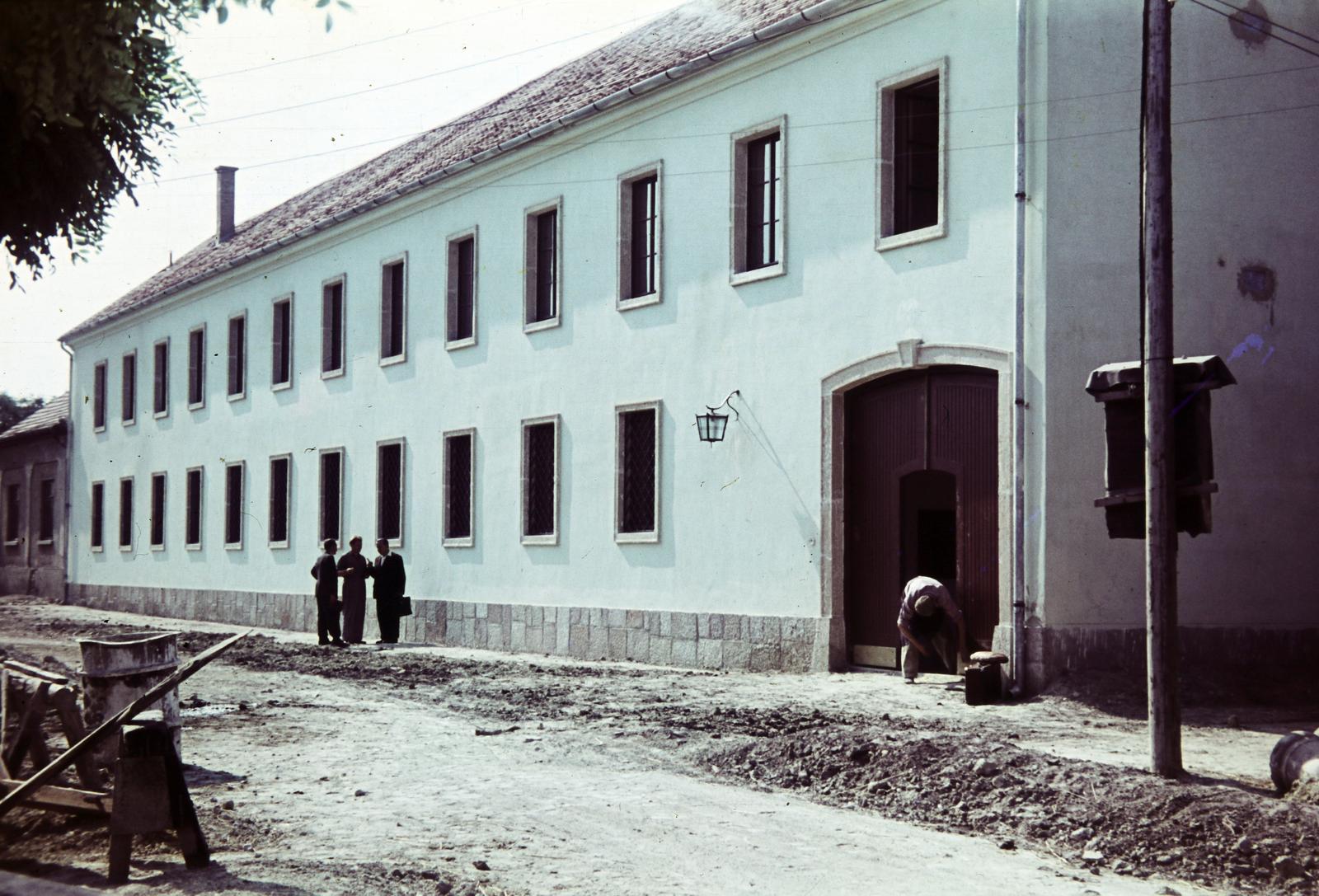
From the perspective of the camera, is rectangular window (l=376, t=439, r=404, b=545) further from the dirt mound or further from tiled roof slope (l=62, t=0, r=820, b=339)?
the dirt mound

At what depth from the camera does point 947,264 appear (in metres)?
15.0

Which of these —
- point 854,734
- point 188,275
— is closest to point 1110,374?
point 854,734

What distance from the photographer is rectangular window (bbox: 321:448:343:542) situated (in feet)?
91.1

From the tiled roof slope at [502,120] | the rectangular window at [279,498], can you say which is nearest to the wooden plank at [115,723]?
the tiled roof slope at [502,120]

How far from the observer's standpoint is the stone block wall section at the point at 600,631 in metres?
16.8

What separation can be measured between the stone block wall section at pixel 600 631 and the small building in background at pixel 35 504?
51.3 ft

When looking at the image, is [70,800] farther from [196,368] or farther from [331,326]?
[196,368]

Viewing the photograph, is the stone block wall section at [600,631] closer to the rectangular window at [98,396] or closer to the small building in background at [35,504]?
the rectangular window at [98,396]

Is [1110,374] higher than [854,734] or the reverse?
higher

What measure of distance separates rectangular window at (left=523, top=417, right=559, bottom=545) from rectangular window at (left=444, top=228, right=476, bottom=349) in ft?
9.22

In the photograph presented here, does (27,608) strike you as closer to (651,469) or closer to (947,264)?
(651,469)

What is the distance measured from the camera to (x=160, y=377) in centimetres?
3703

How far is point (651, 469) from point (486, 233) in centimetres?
582

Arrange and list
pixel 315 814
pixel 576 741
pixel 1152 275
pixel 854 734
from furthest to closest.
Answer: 1. pixel 576 741
2. pixel 854 734
3. pixel 1152 275
4. pixel 315 814
